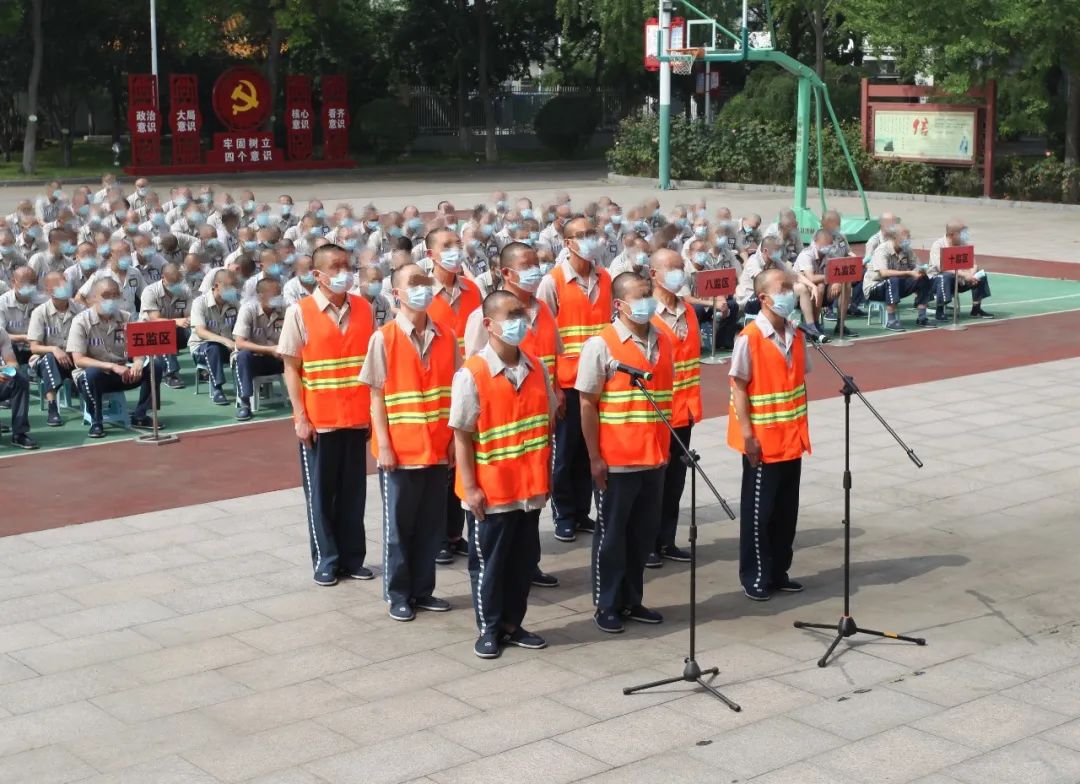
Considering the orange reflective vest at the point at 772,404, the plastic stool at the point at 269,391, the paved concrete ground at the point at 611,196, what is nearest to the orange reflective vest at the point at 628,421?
the orange reflective vest at the point at 772,404

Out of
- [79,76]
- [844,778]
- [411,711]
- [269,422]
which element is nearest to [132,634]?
[411,711]

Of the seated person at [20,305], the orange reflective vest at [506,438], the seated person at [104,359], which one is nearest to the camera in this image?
the orange reflective vest at [506,438]

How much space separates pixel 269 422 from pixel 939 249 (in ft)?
30.1

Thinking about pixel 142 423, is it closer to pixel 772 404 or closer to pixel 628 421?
pixel 628 421

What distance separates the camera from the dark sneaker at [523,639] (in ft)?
29.1

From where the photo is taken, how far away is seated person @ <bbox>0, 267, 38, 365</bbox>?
16.0m

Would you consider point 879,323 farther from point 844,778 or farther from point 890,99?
point 890,99

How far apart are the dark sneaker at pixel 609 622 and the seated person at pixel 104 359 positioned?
6836 millimetres

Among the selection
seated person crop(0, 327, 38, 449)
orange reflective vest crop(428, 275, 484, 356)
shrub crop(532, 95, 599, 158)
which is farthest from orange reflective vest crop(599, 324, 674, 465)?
shrub crop(532, 95, 599, 158)

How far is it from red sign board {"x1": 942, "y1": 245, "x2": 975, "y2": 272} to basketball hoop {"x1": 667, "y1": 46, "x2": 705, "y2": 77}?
44.5 feet

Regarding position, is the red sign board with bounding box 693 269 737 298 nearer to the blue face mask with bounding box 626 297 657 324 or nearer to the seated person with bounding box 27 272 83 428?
the seated person with bounding box 27 272 83 428

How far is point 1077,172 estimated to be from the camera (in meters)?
36.1

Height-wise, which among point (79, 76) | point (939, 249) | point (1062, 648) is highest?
point (79, 76)

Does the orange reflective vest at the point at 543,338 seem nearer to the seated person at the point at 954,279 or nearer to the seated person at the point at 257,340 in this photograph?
the seated person at the point at 257,340
